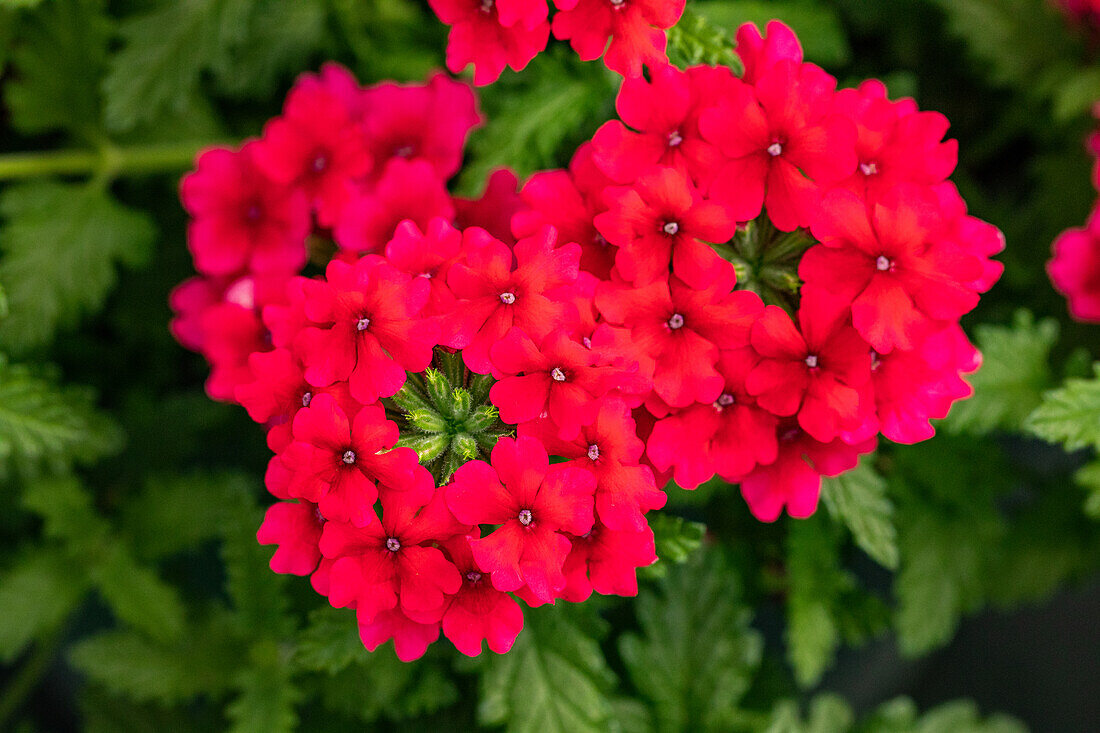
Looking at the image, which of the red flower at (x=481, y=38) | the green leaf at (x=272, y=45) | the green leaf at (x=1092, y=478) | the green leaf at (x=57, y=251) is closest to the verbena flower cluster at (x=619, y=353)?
the red flower at (x=481, y=38)

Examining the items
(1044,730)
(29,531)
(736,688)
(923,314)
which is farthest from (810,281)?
(1044,730)

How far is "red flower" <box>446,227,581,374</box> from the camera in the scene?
30.6 inches

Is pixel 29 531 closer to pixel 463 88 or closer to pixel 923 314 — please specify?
pixel 463 88

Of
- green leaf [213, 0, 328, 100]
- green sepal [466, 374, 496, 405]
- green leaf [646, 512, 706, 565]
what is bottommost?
green leaf [213, 0, 328, 100]

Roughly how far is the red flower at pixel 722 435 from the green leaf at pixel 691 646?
48 centimetres

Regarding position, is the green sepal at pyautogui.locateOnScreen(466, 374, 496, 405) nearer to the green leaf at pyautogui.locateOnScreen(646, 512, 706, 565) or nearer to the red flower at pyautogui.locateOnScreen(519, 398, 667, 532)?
the red flower at pyautogui.locateOnScreen(519, 398, 667, 532)

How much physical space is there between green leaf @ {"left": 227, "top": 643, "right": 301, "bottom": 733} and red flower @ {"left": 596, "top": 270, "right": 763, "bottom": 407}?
76 centimetres

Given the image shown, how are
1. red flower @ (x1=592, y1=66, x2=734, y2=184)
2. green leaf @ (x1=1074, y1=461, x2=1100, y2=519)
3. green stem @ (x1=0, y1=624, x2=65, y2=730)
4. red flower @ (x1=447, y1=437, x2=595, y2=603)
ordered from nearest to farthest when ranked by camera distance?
red flower @ (x1=447, y1=437, x2=595, y2=603), red flower @ (x1=592, y1=66, x2=734, y2=184), green leaf @ (x1=1074, y1=461, x2=1100, y2=519), green stem @ (x1=0, y1=624, x2=65, y2=730)

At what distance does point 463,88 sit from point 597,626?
674 millimetres

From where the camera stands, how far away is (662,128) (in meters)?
0.86

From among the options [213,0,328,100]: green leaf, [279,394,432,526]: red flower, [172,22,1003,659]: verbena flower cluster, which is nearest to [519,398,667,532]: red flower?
[172,22,1003,659]: verbena flower cluster

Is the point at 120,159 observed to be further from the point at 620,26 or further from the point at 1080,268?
the point at 1080,268

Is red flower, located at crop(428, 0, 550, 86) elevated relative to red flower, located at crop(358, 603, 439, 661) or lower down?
elevated

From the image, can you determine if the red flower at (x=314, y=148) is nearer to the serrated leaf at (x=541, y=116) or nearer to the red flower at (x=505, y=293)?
the serrated leaf at (x=541, y=116)
